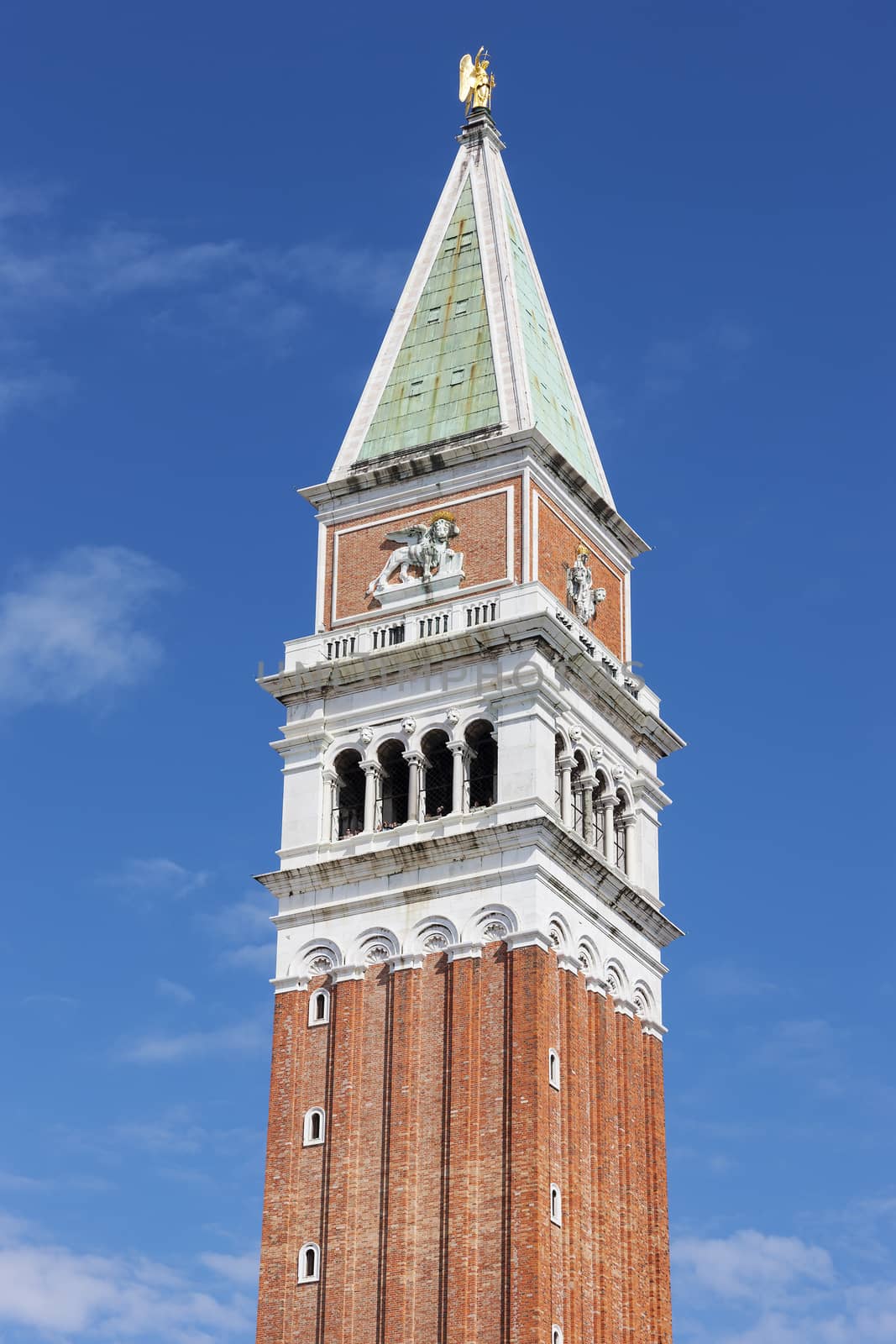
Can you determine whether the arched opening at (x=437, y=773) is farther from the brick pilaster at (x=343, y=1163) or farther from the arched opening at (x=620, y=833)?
the brick pilaster at (x=343, y=1163)

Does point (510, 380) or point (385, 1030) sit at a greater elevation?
point (510, 380)

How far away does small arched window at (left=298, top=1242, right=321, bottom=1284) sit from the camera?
75000 millimetres

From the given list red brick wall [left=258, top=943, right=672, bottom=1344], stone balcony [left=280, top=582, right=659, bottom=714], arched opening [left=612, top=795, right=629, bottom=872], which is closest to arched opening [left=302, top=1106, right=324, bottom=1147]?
red brick wall [left=258, top=943, right=672, bottom=1344]

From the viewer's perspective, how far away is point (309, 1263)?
75.3 m

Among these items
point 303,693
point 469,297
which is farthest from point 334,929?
point 469,297

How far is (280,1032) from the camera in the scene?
79562 mm

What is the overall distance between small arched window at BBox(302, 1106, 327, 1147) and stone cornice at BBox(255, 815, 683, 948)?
6496 mm

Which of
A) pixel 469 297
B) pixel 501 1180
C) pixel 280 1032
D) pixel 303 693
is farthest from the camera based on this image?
pixel 469 297

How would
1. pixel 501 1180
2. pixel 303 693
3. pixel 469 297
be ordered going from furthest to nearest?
1. pixel 469 297
2. pixel 303 693
3. pixel 501 1180

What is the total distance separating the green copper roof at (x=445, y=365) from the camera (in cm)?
8894

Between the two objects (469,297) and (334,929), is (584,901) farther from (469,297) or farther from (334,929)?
(469,297)

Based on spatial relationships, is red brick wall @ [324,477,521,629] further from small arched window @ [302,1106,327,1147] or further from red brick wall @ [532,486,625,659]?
small arched window @ [302,1106,327,1147]

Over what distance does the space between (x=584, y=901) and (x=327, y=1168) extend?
11.6 meters

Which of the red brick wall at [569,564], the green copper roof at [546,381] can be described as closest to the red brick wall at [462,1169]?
the red brick wall at [569,564]
